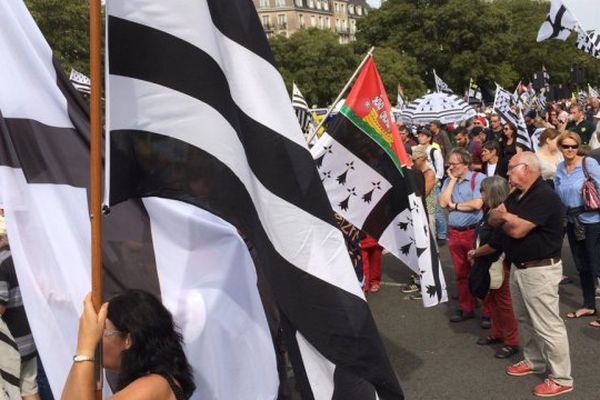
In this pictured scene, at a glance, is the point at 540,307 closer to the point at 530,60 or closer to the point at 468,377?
the point at 468,377

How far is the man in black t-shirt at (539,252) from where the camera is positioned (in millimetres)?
4434

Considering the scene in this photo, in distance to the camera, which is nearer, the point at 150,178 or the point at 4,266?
the point at 150,178

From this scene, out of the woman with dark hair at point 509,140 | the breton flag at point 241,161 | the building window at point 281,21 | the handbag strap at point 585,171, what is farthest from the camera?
the building window at point 281,21

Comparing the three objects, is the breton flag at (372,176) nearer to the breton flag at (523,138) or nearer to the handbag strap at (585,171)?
the handbag strap at (585,171)

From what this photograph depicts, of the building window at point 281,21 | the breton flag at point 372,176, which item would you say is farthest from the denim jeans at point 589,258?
the building window at point 281,21

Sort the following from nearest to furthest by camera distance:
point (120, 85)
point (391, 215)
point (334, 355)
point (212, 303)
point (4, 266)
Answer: point (120, 85)
point (334, 355)
point (212, 303)
point (4, 266)
point (391, 215)

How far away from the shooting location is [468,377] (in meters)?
5.03

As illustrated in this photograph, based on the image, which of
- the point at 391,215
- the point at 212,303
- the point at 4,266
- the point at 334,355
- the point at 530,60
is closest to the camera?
the point at 334,355

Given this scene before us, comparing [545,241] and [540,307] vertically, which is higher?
[545,241]

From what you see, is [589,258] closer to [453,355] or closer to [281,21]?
[453,355]

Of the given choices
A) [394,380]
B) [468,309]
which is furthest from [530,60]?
[394,380]

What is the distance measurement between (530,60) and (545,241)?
6037 centimetres

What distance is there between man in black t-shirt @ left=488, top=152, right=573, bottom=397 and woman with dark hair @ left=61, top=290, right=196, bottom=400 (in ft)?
9.44

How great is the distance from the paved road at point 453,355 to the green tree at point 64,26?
24282 millimetres
